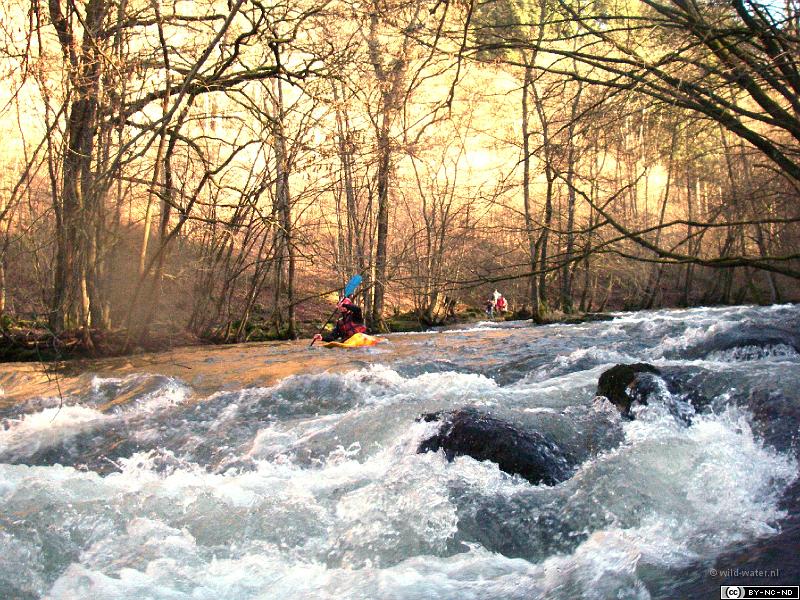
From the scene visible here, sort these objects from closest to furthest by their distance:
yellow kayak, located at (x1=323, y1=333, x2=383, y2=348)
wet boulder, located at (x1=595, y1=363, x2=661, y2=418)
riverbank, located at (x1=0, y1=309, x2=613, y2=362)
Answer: wet boulder, located at (x1=595, y1=363, x2=661, y2=418), riverbank, located at (x1=0, y1=309, x2=613, y2=362), yellow kayak, located at (x1=323, y1=333, x2=383, y2=348)

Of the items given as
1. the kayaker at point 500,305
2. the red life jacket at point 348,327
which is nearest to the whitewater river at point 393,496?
the red life jacket at point 348,327

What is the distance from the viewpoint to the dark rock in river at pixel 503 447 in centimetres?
Answer: 410

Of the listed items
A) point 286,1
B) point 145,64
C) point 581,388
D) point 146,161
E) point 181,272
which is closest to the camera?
point 581,388

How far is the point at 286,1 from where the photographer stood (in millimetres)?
8219

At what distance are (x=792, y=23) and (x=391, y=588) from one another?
406cm

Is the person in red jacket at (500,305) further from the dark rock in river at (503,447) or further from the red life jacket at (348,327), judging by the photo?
the dark rock in river at (503,447)

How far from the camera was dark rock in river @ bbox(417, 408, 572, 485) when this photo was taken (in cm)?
410

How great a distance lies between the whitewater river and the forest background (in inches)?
39.6

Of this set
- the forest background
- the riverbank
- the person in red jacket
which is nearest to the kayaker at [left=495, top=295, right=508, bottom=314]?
the person in red jacket

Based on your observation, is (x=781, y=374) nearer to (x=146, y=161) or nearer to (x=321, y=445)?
(x=321, y=445)

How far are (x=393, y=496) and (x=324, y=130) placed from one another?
696 cm

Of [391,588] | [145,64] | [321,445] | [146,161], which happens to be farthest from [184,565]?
[146,161]

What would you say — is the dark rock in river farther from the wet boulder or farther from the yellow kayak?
the yellow kayak

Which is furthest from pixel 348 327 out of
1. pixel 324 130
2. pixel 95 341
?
pixel 95 341
